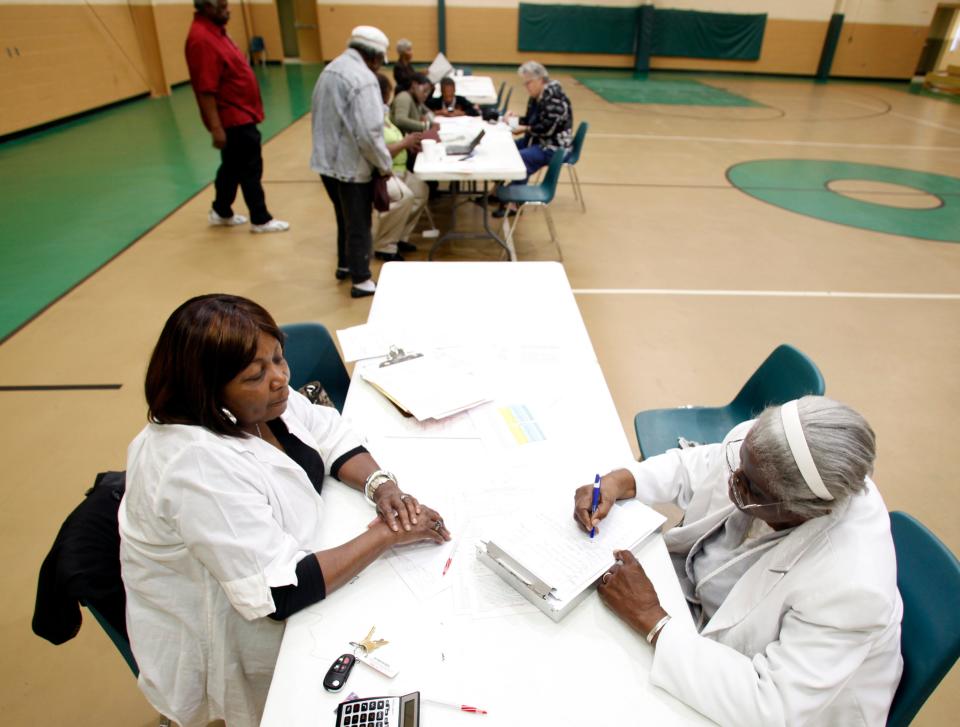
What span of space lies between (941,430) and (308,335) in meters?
3.50

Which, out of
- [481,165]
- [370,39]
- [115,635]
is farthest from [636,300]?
[115,635]

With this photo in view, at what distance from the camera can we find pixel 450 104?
7375 millimetres

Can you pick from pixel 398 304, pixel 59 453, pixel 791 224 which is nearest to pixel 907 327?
pixel 791 224

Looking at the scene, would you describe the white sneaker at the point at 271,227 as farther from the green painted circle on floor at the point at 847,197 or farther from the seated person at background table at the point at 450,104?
the green painted circle on floor at the point at 847,197

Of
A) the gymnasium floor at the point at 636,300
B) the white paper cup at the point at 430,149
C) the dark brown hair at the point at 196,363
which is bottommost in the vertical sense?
the gymnasium floor at the point at 636,300

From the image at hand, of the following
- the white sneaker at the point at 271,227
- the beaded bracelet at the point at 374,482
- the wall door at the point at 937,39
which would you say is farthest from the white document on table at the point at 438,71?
the wall door at the point at 937,39

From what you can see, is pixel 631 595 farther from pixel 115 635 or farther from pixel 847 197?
pixel 847 197

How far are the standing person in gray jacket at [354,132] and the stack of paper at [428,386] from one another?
2.38 metres

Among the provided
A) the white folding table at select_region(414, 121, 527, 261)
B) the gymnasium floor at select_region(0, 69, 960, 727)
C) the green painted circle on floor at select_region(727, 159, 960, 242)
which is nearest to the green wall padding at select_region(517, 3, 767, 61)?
the gymnasium floor at select_region(0, 69, 960, 727)

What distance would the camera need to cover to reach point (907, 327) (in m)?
4.27

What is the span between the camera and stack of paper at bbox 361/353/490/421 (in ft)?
6.13

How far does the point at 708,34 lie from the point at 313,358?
17908 millimetres

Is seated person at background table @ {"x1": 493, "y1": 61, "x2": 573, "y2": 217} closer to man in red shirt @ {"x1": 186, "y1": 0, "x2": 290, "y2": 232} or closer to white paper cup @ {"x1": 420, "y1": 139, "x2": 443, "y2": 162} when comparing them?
white paper cup @ {"x1": 420, "y1": 139, "x2": 443, "y2": 162}

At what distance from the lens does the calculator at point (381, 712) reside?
1023 millimetres
